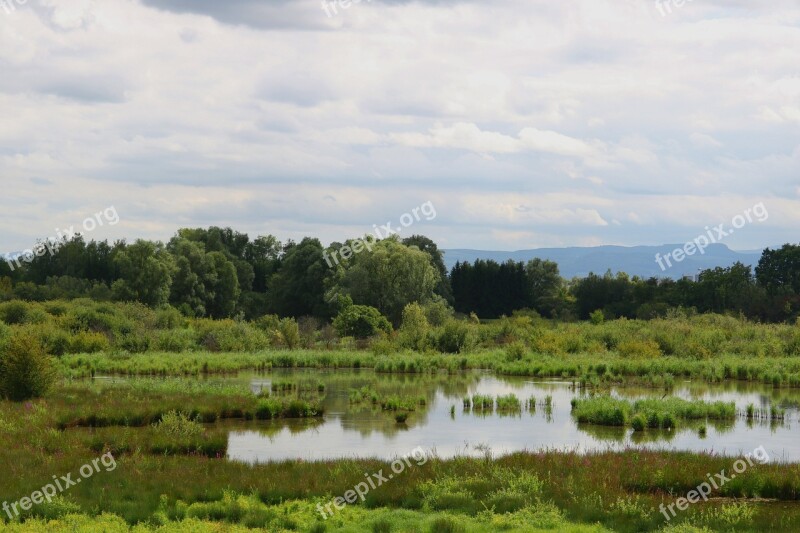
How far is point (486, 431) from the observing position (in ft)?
92.4

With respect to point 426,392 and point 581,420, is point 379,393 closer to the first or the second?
point 426,392

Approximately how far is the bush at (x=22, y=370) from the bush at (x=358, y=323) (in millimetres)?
33536

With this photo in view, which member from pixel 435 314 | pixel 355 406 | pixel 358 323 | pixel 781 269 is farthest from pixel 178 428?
pixel 781 269

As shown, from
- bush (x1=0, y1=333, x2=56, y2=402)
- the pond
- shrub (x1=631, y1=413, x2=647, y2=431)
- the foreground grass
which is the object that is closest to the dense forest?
the pond

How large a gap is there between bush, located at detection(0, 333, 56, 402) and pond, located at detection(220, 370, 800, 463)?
22.6 ft

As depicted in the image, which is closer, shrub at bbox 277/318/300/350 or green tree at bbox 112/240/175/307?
shrub at bbox 277/318/300/350

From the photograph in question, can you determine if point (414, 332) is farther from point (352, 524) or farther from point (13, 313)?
point (352, 524)

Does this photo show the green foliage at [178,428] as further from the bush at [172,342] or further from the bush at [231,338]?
the bush at [231,338]

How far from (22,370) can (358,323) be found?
1359 inches

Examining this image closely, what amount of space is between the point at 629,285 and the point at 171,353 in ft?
180

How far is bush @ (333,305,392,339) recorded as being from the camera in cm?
6353

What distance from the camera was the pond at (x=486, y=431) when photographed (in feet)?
79.7

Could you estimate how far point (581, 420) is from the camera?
99.1ft

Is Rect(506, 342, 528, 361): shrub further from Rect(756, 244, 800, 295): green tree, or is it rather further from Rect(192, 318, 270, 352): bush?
Rect(756, 244, 800, 295): green tree
